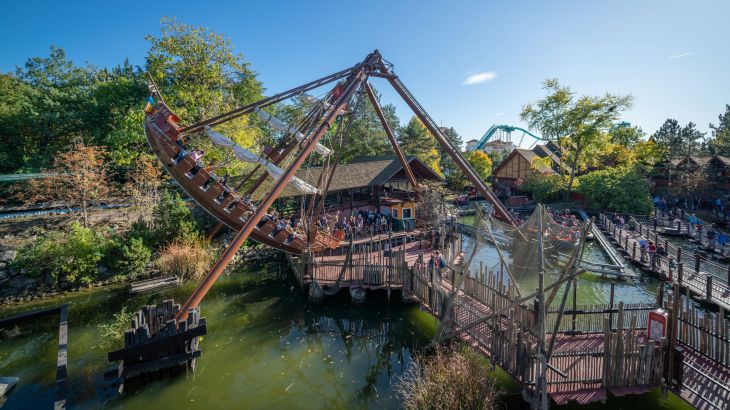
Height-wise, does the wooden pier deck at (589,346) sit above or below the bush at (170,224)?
below

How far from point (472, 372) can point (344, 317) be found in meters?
7.23

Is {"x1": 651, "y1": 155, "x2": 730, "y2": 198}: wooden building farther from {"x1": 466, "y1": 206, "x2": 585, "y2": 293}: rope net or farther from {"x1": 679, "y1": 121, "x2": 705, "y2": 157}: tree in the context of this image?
{"x1": 466, "y1": 206, "x2": 585, "y2": 293}: rope net

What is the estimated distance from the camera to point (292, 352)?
39.0ft

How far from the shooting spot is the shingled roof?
2435 cm

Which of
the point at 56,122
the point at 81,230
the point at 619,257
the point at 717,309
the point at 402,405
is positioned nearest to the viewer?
the point at 402,405

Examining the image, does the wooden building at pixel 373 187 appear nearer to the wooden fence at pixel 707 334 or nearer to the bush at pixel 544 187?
the wooden fence at pixel 707 334

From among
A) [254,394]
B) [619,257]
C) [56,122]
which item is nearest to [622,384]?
[254,394]

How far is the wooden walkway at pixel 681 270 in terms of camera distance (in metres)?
14.1

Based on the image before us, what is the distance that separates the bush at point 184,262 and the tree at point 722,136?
57.7m

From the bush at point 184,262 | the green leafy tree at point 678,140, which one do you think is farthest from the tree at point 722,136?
the bush at point 184,262

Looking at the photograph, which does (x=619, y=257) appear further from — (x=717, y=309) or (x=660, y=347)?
(x=660, y=347)

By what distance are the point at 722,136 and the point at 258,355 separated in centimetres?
6357

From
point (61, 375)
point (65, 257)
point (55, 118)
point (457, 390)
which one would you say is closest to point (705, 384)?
point (457, 390)

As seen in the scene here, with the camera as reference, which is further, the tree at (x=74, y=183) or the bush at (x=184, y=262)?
the tree at (x=74, y=183)
